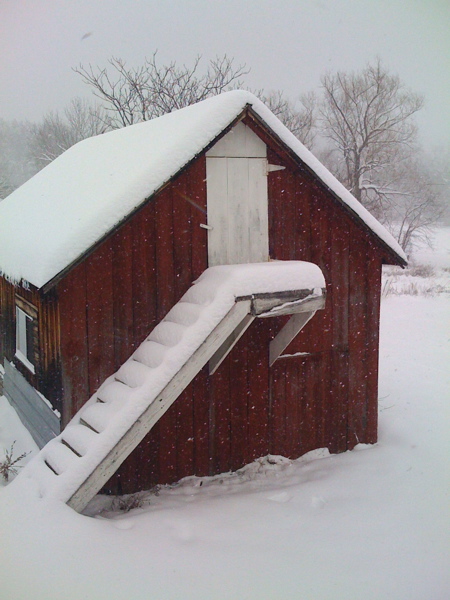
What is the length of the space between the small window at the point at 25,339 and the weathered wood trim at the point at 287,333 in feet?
11.6

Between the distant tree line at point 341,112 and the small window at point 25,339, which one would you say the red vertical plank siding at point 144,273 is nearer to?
the small window at point 25,339

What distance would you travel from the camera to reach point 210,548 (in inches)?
197

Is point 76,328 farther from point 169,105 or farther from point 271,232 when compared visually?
point 169,105

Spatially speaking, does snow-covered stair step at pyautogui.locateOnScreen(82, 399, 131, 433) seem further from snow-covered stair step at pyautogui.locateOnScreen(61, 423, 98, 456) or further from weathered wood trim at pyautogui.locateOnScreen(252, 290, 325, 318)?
weathered wood trim at pyautogui.locateOnScreen(252, 290, 325, 318)

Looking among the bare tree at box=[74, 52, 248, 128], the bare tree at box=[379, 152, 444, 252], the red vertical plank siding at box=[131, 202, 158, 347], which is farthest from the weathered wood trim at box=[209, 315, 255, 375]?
the bare tree at box=[379, 152, 444, 252]

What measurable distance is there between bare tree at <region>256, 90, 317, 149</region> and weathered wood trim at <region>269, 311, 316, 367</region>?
23.8 metres

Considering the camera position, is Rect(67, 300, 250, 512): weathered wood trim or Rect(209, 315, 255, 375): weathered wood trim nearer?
Rect(67, 300, 250, 512): weathered wood trim

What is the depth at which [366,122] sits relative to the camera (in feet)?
85.5

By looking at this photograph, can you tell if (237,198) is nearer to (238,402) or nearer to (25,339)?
(238,402)

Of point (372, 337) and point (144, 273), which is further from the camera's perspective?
point (372, 337)

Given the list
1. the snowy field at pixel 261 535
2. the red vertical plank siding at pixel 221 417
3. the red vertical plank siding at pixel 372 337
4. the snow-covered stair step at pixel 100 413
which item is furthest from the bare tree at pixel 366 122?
the snow-covered stair step at pixel 100 413

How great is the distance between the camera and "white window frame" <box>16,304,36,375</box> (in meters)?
8.40

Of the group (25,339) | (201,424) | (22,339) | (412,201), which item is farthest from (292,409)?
(412,201)

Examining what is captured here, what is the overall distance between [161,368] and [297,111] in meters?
27.0
